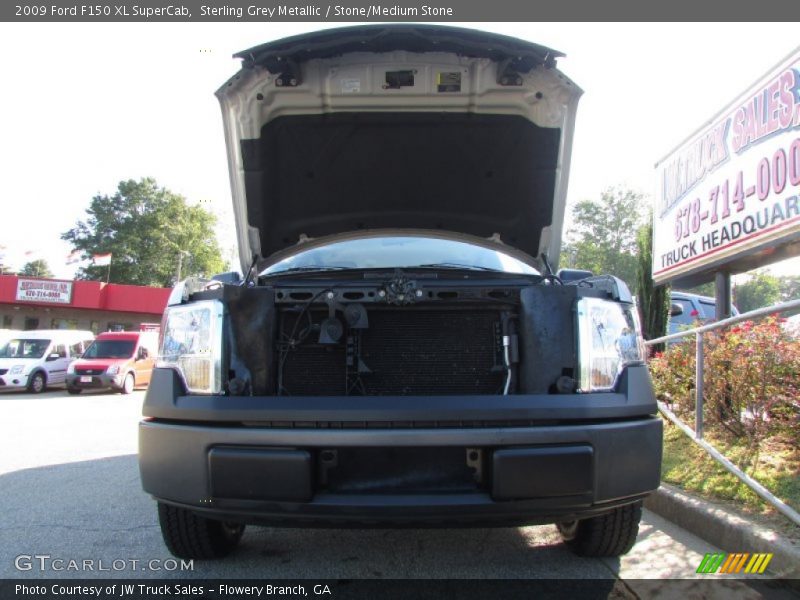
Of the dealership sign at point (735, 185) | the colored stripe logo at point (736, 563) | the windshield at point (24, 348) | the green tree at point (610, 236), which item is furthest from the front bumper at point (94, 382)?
the green tree at point (610, 236)

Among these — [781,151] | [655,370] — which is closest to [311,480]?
[655,370]

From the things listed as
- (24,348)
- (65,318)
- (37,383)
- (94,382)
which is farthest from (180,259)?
(94,382)

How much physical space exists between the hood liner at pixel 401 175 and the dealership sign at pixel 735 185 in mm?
4240

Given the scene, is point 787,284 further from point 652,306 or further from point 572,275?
point 572,275

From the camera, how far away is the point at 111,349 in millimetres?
16922

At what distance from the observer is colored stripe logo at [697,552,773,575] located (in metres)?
2.66

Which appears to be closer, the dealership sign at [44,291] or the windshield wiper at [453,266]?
the windshield wiper at [453,266]

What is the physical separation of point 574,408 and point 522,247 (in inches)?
68.2

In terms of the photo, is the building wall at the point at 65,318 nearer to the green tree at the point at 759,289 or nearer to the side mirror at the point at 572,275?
the side mirror at the point at 572,275

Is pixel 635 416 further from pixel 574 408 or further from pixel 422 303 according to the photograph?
pixel 422 303

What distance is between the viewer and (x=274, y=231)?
3561mm

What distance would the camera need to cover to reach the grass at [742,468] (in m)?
3.28

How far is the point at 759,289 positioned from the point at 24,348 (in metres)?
77.7

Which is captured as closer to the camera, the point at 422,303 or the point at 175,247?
the point at 422,303
